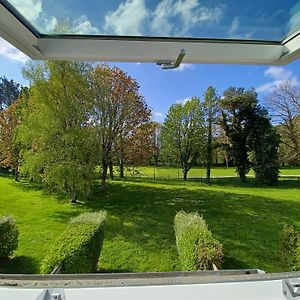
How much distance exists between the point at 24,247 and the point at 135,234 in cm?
171

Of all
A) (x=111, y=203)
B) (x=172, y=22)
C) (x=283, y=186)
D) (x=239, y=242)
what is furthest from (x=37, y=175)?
(x=283, y=186)

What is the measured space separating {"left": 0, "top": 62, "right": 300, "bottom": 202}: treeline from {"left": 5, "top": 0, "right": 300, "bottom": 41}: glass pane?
4544 millimetres

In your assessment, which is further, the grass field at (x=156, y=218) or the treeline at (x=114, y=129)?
the treeline at (x=114, y=129)

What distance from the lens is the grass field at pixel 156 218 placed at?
150 inches

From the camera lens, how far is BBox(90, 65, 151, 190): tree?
6.69 metres

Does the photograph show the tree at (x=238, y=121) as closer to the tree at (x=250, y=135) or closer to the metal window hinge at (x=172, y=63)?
the tree at (x=250, y=135)

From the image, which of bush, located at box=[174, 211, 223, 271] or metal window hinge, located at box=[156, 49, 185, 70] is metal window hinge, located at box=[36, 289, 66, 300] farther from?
bush, located at box=[174, 211, 223, 271]

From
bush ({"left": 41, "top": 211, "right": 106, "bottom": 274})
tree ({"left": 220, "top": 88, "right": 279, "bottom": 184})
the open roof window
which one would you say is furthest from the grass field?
the open roof window

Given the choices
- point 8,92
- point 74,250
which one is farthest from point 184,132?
point 74,250

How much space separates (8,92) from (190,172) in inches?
222

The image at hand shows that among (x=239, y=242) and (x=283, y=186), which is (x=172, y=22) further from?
(x=283, y=186)

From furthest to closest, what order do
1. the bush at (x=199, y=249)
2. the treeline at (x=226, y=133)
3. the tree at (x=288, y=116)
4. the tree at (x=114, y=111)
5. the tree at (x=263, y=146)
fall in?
the tree at (x=263, y=146) → the treeline at (x=226, y=133) → the tree at (x=288, y=116) → the tree at (x=114, y=111) → the bush at (x=199, y=249)

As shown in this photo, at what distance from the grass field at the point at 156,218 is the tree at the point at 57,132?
2.74 feet

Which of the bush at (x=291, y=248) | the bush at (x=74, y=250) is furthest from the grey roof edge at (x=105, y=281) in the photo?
the bush at (x=291, y=248)
